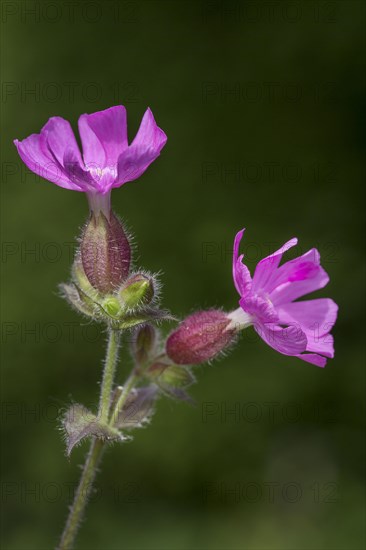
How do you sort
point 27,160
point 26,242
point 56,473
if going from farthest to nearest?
point 26,242 < point 56,473 < point 27,160

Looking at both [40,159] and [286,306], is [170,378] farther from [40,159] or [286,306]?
[40,159]

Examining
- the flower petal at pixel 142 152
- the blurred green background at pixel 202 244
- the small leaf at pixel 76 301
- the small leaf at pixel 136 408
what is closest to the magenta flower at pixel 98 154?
the flower petal at pixel 142 152

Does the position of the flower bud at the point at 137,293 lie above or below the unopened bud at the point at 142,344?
above

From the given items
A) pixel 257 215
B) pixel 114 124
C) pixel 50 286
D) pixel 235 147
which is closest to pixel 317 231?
pixel 257 215

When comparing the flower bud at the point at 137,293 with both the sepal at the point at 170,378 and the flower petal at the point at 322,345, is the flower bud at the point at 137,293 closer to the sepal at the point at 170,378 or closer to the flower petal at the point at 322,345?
the sepal at the point at 170,378

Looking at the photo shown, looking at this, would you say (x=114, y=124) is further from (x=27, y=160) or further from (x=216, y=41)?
(x=216, y=41)
